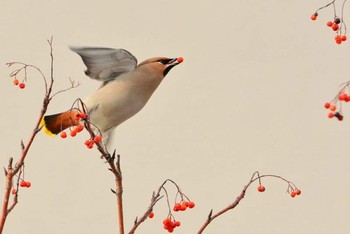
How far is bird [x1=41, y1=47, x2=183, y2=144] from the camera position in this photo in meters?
1.42

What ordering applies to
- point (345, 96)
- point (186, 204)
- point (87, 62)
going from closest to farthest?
point (345, 96) → point (186, 204) → point (87, 62)

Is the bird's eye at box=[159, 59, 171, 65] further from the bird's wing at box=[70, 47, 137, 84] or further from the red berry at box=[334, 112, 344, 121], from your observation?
the red berry at box=[334, 112, 344, 121]

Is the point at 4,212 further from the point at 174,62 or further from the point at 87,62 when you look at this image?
the point at 174,62

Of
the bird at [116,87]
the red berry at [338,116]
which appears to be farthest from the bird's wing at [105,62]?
the red berry at [338,116]

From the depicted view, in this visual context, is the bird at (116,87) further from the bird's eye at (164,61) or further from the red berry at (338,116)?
the red berry at (338,116)

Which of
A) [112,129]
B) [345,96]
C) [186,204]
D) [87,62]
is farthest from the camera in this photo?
[112,129]

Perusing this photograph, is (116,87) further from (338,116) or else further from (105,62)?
(338,116)

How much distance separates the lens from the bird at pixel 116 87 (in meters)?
1.42

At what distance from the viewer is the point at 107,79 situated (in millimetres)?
1522

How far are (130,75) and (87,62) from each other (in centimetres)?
18

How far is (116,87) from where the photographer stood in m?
1.47

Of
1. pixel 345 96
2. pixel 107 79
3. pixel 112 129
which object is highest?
pixel 345 96

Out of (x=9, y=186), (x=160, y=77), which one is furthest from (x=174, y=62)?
(x=9, y=186)

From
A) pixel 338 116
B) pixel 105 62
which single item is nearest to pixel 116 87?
pixel 105 62
